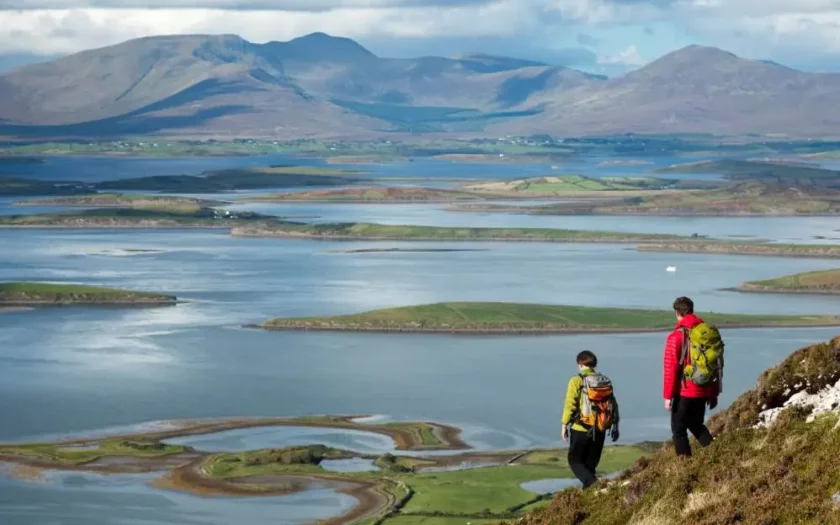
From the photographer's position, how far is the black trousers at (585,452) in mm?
12484

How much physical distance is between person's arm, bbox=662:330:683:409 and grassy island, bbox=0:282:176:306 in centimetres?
5656

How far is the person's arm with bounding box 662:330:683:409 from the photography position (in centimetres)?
1219

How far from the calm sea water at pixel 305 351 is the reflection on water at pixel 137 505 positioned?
56 millimetres

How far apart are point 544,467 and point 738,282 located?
45.0m

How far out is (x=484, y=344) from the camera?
57500 millimetres

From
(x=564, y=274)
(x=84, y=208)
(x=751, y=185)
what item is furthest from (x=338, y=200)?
(x=564, y=274)

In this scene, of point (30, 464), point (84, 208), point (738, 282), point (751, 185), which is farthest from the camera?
point (751, 185)

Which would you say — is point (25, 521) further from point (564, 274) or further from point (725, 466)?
point (564, 274)

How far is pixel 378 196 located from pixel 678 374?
5330 inches

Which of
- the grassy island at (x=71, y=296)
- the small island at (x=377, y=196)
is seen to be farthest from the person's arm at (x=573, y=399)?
the small island at (x=377, y=196)

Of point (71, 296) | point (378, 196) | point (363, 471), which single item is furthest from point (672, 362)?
point (378, 196)

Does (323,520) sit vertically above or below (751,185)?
below

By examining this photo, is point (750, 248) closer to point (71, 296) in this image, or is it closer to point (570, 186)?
point (71, 296)

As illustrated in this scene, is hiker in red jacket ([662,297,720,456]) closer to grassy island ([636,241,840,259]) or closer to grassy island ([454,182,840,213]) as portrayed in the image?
grassy island ([636,241,840,259])
